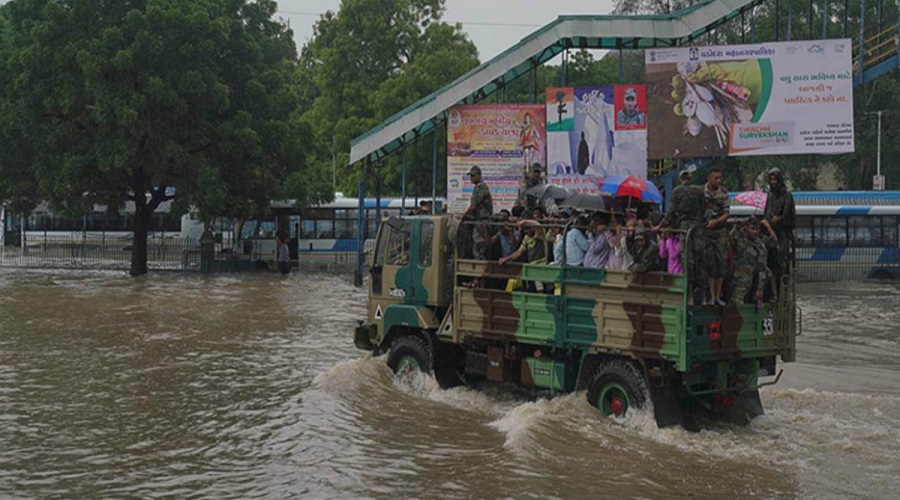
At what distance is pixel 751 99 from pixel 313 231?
713 inches

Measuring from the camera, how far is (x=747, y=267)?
1023 cm

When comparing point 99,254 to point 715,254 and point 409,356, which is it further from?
point 715,254

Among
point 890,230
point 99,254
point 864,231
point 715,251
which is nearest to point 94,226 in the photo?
point 99,254

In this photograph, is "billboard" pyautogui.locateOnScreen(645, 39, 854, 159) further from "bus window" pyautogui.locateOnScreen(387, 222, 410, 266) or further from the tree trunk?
the tree trunk

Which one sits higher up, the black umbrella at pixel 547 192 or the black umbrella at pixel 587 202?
the black umbrella at pixel 547 192

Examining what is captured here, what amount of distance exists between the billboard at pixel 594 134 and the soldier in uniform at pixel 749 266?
15913mm

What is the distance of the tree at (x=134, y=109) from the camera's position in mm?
30125

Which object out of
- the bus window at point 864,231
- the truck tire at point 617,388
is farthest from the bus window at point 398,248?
the bus window at point 864,231

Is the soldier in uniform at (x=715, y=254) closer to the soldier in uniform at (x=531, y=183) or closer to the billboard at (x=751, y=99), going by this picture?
the soldier in uniform at (x=531, y=183)

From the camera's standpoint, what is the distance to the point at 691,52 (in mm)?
26688

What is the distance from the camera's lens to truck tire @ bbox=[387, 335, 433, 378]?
1249 cm

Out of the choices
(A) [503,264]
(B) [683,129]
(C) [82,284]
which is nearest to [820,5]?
(B) [683,129]

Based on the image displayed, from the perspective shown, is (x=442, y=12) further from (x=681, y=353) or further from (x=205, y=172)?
(x=681, y=353)

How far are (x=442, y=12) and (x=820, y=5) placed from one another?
1894 centimetres
